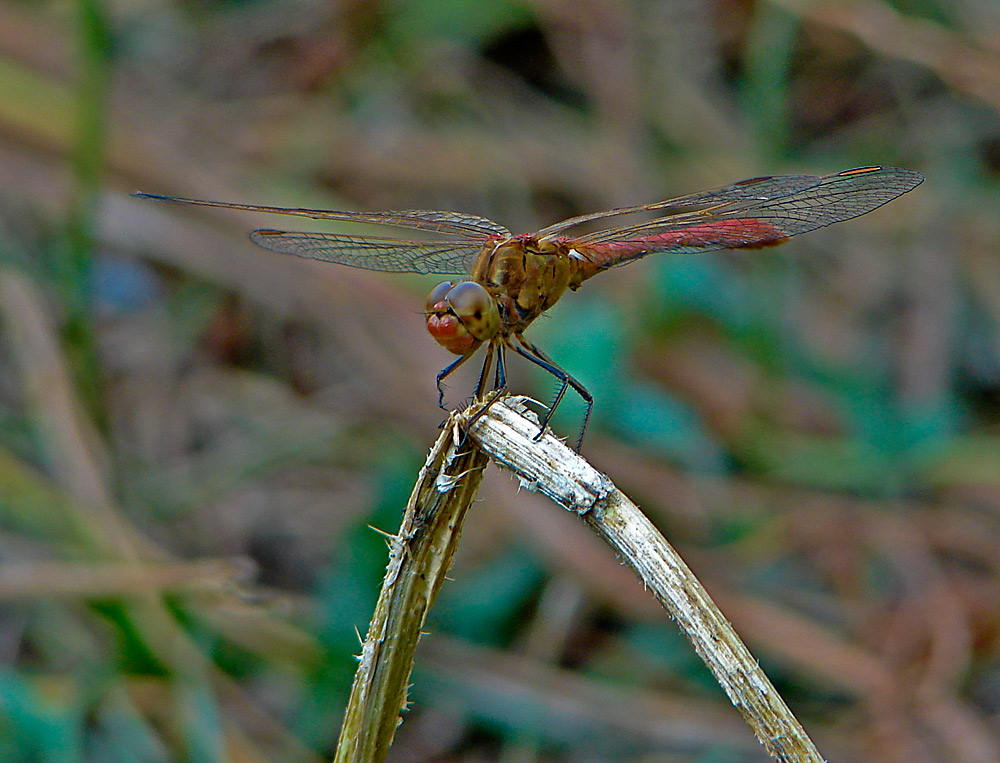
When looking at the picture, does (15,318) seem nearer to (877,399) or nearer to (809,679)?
(809,679)

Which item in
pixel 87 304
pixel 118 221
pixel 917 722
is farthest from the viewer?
pixel 118 221

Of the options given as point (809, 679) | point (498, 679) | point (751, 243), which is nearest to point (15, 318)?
point (498, 679)

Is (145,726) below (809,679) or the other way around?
below

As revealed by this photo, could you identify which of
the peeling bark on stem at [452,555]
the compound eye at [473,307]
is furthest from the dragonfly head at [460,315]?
the peeling bark on stem at [452,555]

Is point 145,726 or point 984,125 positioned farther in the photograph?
point 984,125

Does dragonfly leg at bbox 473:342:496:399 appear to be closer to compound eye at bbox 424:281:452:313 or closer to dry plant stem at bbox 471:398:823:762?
compound eye at bbox 424:281:452:313

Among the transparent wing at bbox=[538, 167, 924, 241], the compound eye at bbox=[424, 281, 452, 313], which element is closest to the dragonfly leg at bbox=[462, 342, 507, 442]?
the compound eye at bbox=[424, 281, 452, 313]

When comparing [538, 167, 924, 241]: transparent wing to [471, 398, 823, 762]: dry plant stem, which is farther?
[538, 167, 924, 241]: transparent wing
